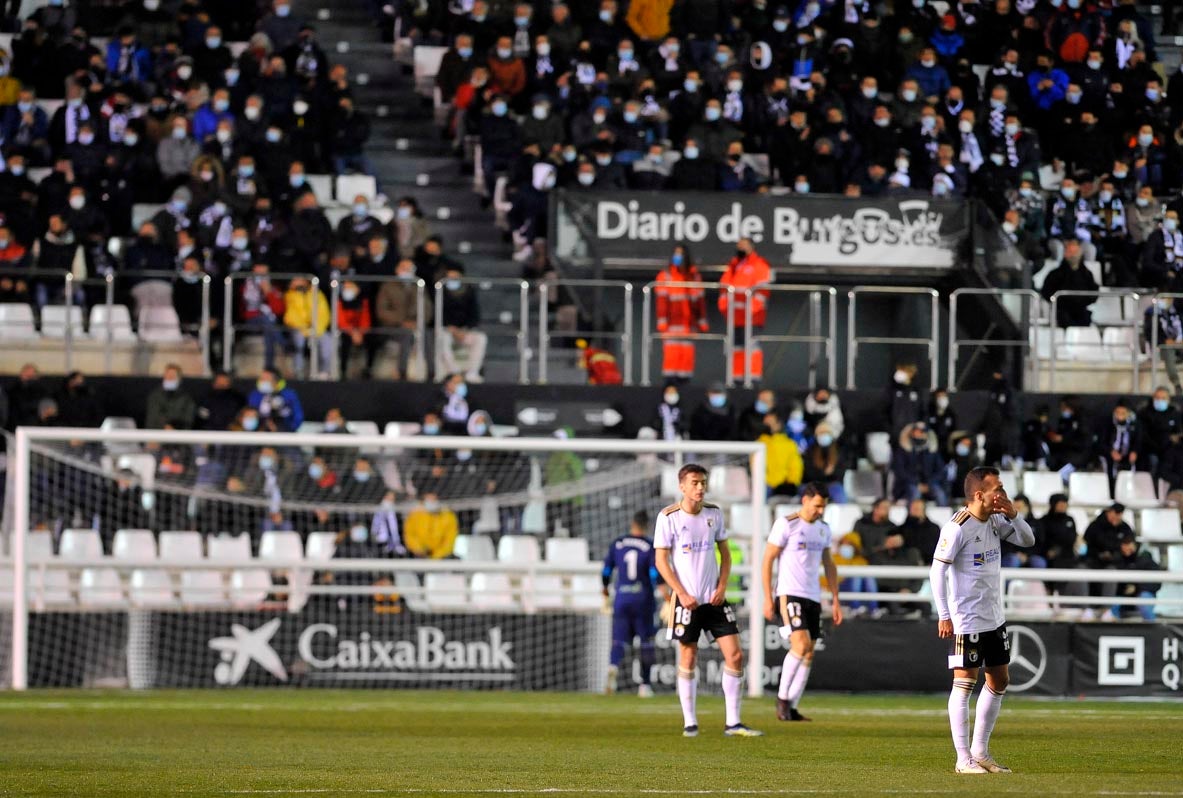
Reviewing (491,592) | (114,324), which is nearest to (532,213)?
(114,324)

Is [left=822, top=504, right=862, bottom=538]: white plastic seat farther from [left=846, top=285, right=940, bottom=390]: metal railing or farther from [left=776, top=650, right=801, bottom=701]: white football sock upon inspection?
[left=776, top=650, right=801, bottom=701]: white football sock

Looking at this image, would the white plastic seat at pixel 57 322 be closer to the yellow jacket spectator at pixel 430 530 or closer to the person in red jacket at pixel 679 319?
the yellow jacket spectator at pixel 430 530

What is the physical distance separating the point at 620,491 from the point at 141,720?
7.10m

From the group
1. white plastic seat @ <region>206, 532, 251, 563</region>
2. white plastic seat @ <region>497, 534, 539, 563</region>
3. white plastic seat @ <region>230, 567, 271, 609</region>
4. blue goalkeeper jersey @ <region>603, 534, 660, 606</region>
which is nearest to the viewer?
blue goalkeeper jersey @ <region>603, 534, 660, 606</region>

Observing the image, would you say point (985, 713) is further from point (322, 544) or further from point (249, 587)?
point (322, 544)

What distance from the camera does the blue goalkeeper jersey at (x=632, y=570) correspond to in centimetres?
1906

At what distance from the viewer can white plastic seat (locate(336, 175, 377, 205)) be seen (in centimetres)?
2620

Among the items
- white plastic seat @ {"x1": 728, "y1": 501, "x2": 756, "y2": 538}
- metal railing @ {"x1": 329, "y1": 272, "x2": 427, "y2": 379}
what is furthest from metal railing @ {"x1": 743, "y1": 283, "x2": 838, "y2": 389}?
metal railing @ {"x1": 329, "y1": 272, "x2": 427, "y2": 379}

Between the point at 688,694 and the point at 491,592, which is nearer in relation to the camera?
the point at 688,694

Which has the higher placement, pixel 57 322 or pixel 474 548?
pixel 57 322

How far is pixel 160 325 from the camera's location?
2362cm

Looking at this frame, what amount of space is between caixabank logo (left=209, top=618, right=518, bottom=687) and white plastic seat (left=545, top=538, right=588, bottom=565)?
107 cm

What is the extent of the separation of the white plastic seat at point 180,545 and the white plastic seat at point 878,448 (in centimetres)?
820

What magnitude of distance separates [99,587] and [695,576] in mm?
8314
